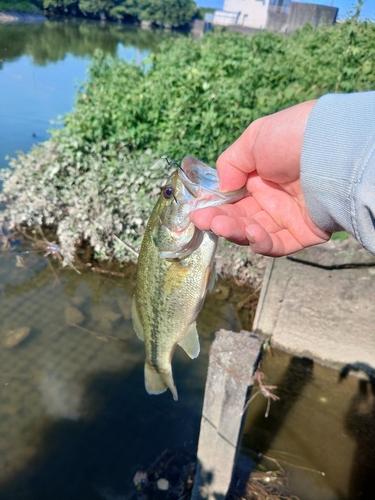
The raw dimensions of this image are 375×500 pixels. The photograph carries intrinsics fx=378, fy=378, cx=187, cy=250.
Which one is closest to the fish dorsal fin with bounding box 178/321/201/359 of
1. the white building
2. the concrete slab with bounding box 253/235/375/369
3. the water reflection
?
the concrete slab with bounding box 253/235/375/369

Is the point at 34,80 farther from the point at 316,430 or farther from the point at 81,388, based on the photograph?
the point at 316,430

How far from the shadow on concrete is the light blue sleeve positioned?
320 cm

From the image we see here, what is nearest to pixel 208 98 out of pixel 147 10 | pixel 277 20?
pixel 277 20

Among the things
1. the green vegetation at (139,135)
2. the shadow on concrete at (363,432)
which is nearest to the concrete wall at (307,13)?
the green vegetation at (139,135)

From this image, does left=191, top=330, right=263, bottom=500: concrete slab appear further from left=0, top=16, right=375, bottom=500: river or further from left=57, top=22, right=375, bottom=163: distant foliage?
left=57, top=22, right=375, bottom=163: distant foliage

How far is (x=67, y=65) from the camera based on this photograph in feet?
67.4

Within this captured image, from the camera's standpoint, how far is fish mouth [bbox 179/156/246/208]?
1727mm

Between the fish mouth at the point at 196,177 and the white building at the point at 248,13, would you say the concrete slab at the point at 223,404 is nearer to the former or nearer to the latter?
the fish mouth at the point at 196,177

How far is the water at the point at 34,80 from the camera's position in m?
10.3

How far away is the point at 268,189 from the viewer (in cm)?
207

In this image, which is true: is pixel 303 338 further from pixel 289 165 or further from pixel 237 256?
pixel 289 165

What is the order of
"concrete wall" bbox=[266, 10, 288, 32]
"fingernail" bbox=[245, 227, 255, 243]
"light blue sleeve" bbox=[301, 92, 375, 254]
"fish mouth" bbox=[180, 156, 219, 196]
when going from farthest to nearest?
"concrete wall" bbox=[266, 10, 288, 32]
"fish mouth" bbox=[180, 156, 219, 196]
"fingernail" bbox=[245, 227, 255, 243]
"light blue sleeve" bbox=[301, 92, 375, 254]

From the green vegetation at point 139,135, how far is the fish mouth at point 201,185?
3.61 metres

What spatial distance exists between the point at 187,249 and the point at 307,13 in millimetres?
22860
